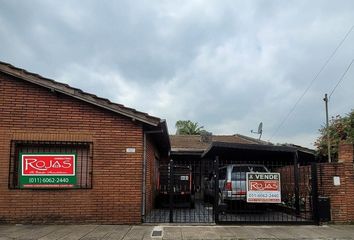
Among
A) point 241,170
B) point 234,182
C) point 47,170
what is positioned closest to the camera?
point 47,170

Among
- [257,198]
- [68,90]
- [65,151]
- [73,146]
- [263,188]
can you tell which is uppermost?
[68,90]

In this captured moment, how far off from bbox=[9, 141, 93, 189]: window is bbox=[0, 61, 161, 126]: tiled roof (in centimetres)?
128

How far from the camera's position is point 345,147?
12062 mm

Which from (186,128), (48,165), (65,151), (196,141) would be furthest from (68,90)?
(186,128)

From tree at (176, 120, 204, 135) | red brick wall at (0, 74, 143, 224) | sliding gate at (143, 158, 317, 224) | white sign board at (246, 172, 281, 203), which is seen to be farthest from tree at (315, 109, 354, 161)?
tree at (176, 120, 204, 135)

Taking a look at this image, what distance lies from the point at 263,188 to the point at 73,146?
587 cm

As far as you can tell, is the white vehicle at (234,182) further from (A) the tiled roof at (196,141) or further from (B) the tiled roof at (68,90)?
(A) the tiled roof at (196,141)

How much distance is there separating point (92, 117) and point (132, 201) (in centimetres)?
276

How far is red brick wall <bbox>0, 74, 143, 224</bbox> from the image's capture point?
11461mm

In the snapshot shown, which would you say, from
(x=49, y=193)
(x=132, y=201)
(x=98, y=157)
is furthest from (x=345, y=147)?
(x=49, y=193)

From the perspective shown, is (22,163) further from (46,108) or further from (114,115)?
(114,115)

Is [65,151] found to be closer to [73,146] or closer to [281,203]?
[73,146]

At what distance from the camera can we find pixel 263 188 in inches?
479

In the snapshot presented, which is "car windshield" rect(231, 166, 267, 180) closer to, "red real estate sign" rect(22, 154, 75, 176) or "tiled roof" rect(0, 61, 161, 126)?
"tiled roof" rect(0, 61, 161, 126)
